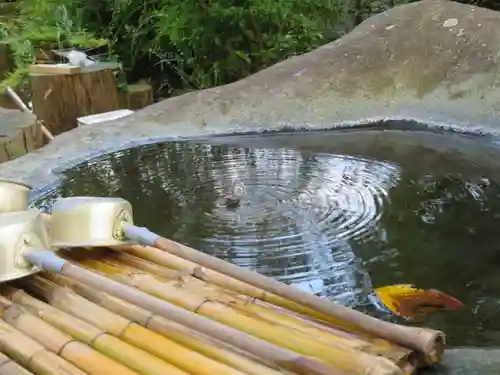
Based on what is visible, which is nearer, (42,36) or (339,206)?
(339,206)

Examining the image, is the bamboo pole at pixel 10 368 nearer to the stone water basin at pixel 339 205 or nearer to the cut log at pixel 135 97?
the stone water basin at pixel 339 205

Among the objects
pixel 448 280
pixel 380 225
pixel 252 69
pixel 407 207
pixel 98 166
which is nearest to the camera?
pixel 448 280

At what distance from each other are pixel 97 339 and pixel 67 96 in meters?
4.53

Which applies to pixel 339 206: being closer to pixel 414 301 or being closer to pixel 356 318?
pixel 414 301

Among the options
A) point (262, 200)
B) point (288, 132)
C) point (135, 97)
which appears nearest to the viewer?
point (262, 200)

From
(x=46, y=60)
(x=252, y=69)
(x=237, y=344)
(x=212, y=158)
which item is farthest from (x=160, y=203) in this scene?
(x=46, y=60)

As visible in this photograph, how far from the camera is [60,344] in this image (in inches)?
63.5

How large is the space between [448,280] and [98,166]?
7.06 feet

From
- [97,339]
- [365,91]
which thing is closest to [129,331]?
[97,339]

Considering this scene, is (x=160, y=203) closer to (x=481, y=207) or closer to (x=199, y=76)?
(x=481, y=207)

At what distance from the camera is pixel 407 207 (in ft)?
10.1

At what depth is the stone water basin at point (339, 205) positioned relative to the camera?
2424mm

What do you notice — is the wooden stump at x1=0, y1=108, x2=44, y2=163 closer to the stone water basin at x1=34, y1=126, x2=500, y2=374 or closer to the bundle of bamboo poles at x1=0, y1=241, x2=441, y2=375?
the stone water basin at x1=34, y1=126, x2=500, y2=374

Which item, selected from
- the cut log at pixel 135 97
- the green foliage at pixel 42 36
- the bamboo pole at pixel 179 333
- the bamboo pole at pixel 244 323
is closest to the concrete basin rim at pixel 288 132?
the bamboo pole at pixel 244 323
